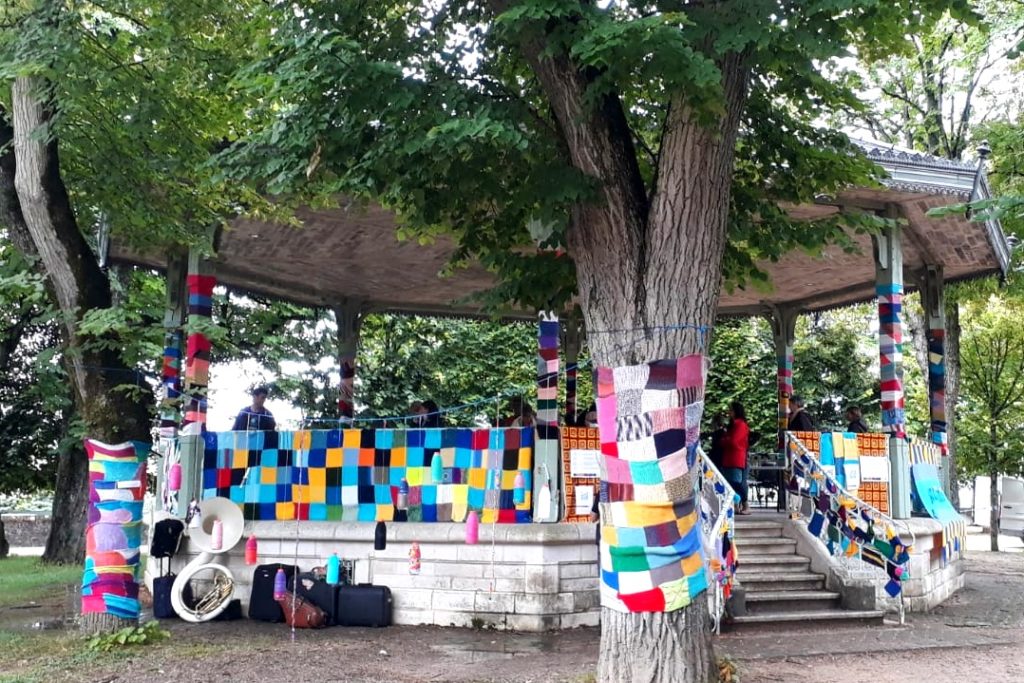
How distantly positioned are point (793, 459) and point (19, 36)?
9225 mm

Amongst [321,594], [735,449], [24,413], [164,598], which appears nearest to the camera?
[321,594]

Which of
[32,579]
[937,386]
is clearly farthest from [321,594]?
[937,386]

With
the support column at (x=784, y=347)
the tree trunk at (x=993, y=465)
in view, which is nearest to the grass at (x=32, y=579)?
the support column at (x=784, y=347)

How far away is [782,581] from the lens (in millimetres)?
10578

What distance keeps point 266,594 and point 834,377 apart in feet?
58.6

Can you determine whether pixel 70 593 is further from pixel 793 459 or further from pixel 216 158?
pixel 793 459

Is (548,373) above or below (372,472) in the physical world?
above

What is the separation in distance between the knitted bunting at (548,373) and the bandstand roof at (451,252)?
131cm

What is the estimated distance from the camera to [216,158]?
7.49 meters

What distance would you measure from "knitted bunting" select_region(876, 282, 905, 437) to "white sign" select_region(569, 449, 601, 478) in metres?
3.93

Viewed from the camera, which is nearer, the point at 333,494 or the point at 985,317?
A: the point at 333,494

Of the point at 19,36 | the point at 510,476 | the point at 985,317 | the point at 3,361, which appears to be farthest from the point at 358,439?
the point at 985,317

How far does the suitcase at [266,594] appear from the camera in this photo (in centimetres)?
1041

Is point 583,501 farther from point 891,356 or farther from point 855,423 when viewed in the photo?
point 855,423
